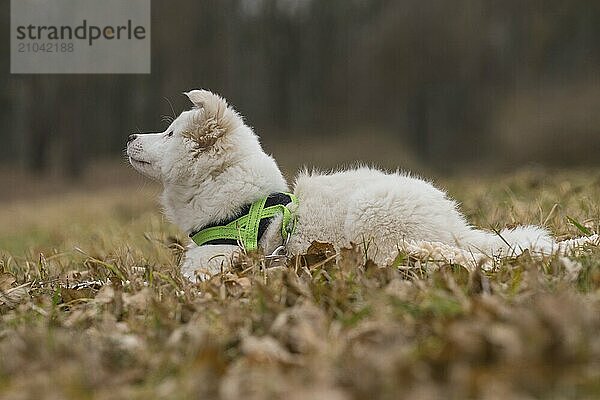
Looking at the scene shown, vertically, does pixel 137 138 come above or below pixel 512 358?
above

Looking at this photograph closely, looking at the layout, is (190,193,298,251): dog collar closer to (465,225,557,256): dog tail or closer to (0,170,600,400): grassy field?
(0,170,600,400): grassy field

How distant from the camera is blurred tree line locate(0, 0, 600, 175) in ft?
48.3

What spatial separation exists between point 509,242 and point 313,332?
69.6 inches

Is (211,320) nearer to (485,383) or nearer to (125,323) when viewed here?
(125,323)

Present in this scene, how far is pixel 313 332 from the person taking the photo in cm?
216

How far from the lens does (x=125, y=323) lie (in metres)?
2.69

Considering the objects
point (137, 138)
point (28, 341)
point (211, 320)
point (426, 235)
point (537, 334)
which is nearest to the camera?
point (537, 334)

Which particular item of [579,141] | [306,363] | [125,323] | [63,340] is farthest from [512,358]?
[579,141]

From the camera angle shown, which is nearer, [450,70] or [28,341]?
[28,341]

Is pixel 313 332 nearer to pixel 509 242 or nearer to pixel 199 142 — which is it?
pixel 509 242

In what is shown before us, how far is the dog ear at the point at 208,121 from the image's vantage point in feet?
13.0

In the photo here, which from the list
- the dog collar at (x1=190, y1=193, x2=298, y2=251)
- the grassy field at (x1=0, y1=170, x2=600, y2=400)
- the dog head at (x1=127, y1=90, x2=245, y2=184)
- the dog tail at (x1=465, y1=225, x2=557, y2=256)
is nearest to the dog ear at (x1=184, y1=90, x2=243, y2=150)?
the dog head at (x1=127, y1=90, x2=245, y2=184)

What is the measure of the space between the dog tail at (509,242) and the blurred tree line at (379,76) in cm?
1111

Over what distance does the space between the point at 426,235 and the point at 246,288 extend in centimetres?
100
